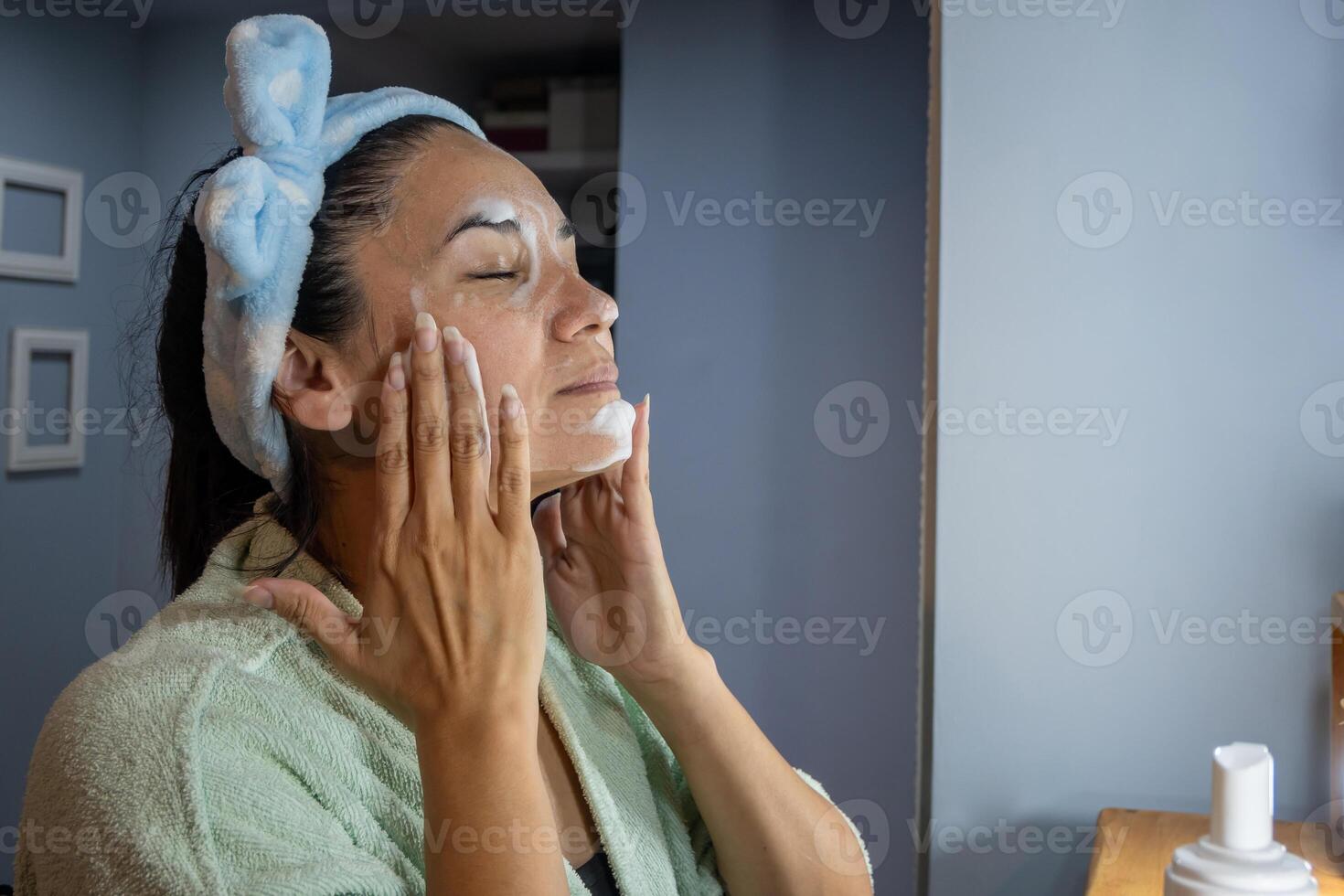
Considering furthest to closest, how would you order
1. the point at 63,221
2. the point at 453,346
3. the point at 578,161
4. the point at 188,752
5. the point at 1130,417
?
the point at 63,221
the point at 578,161
the point at 1130,417
the point at 453,346
the point at 188,752

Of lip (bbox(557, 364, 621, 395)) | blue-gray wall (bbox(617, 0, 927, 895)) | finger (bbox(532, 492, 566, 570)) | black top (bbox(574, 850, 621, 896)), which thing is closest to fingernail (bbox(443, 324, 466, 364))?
lip (bbox(557, 364, 621, 395))

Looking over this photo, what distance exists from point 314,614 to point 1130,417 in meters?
0.78

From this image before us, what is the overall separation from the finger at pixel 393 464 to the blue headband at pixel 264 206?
111mm

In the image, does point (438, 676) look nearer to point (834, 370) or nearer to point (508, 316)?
point (508, 316)

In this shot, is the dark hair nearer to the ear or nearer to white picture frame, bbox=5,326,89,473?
the ear

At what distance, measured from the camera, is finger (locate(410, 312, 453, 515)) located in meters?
0.61

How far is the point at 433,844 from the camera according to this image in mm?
543

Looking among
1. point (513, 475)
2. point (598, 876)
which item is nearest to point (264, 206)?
point (513, 475)

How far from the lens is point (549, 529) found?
874 millimetres

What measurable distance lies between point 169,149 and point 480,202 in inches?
70.0

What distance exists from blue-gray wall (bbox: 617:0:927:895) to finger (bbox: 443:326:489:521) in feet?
4.21

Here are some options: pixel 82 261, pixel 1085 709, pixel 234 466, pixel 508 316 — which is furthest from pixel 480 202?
pixel 82 261

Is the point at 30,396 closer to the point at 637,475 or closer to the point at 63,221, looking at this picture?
the point at 63,221

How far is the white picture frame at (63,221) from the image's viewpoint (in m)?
1.95
